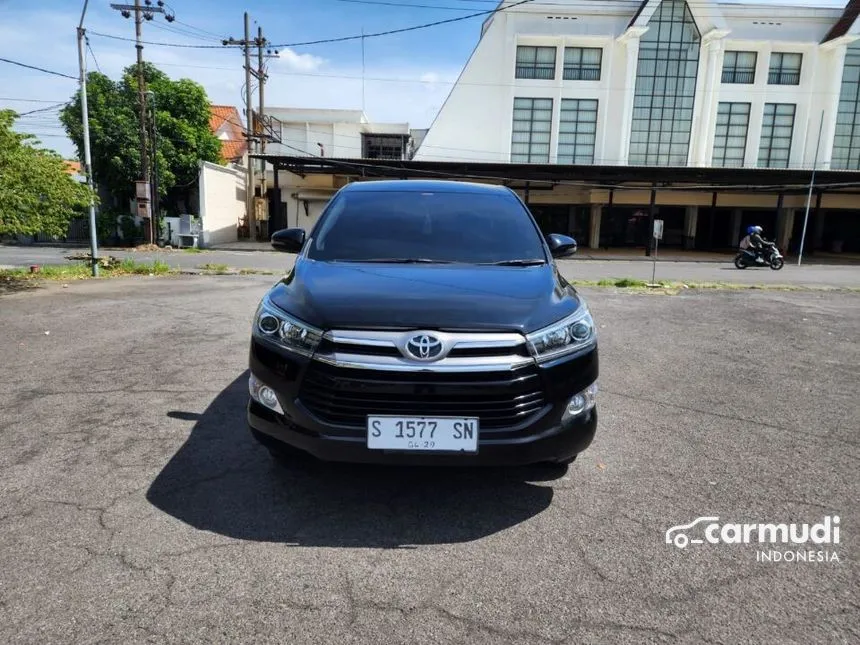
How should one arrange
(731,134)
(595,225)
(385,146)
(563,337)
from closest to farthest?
(563,337), (595,225), (731,134), (385,146)

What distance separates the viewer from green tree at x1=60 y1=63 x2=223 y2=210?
1025 inches

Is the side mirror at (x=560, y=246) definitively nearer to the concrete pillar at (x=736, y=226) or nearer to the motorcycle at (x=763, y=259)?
the motorcycle at (x=763, y=259)

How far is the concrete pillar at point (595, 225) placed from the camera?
31.0m

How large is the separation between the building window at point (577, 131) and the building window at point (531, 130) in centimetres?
83

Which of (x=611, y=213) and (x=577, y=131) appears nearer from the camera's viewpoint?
(x=611, y=213)

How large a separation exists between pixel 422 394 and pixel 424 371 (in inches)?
4.4

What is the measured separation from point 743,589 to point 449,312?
176 cm

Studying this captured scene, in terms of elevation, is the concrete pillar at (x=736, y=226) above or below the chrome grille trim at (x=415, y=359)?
above

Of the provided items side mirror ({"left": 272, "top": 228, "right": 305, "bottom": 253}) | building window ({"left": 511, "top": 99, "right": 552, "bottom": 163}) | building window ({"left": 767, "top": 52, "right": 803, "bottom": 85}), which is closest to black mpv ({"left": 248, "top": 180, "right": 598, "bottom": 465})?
side mirror ({"left": 272, "top": 228, "right": 305, "bottom": 253})

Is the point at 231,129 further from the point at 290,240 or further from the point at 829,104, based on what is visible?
the point at 290,240

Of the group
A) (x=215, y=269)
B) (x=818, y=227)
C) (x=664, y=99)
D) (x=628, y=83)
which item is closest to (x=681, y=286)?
(x=215, y=269)

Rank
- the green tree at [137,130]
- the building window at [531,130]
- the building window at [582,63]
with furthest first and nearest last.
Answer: the building window at [531,130] < the building window at [582,63] < the green tree at [137,130]

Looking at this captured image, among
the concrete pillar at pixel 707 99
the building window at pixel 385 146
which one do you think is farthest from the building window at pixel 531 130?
A: the building window at pixel 385 146

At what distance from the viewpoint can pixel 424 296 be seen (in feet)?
9.46
